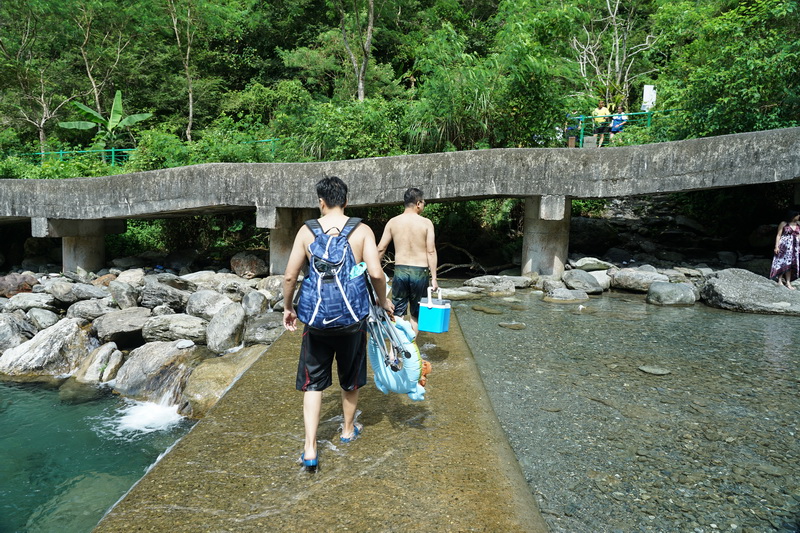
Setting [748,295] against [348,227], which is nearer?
[348,227]

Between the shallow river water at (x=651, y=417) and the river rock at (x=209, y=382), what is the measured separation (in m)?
2.57

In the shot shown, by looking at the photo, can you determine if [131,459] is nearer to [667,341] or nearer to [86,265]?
[667,341]

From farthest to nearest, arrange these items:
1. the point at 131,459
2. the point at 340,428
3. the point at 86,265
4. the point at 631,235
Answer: the point at 631,235
the point at 86,265
the point at 131,459
the point at 340,428

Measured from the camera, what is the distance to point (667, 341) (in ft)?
21.6

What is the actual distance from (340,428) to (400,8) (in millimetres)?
21879

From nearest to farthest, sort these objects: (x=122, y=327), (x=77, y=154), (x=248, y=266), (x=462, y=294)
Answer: (x=122, y=327) → (x=462, y=294) → (x=248, y=266) → (x=77, y=154)

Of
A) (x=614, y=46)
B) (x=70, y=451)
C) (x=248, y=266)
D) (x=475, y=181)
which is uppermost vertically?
(x=614, y=46)

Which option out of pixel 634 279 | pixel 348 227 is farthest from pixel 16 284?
pixel 634 279

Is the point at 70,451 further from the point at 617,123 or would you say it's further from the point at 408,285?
the point at 617,123

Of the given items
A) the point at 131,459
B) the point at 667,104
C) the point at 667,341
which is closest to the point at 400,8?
the point at 667,104

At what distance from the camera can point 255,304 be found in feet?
28.8

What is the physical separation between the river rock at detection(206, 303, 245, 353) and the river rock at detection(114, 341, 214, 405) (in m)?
0.18

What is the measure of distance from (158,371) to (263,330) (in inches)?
54.3

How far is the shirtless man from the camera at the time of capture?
5137 millimetres
